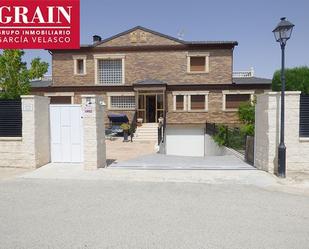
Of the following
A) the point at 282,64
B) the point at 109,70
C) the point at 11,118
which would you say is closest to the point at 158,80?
the point at 109,70

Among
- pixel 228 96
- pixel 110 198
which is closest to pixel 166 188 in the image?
pixel 110 198

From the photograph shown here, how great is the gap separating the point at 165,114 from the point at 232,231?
19.3 meters

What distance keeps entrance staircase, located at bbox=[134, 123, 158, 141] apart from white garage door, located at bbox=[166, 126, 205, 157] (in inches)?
76.6

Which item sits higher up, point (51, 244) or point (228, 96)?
point (228, 96)

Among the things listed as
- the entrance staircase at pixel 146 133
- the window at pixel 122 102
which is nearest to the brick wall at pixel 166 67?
the window at pixel 122 102

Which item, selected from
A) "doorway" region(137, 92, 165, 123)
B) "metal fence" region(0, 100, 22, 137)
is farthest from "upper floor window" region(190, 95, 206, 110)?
"metal fence" region(0, 100, 22, 137)

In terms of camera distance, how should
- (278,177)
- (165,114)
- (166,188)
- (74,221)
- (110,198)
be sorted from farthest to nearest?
(165,114) < (278,177) < (166,188) < (110,198) < (74,221)

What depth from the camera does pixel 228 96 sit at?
2436cm

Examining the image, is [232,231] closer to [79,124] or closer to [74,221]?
[74,221]

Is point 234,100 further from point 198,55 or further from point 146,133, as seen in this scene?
point 146,133

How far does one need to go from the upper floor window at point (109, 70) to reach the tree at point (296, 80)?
45.7ft

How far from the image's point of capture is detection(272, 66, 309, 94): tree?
75.4 ft

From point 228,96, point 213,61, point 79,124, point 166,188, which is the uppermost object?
point 213,61

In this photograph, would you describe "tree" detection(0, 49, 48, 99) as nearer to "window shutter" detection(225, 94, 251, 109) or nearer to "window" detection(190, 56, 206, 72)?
"window" detection(190, 56, 206, 72)
